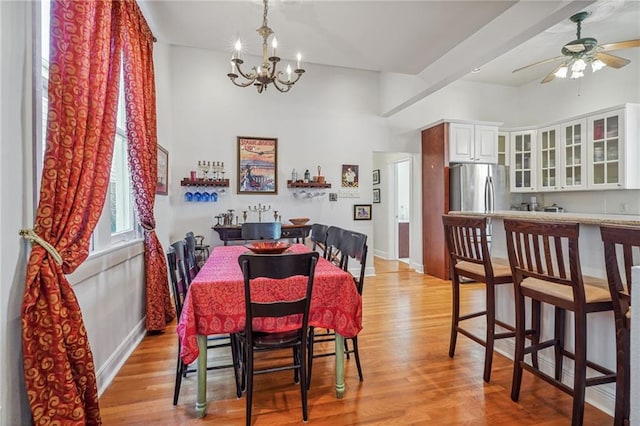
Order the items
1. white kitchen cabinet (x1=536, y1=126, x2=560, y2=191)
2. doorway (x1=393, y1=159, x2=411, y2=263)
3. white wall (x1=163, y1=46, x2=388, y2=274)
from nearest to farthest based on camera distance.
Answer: white wall (x1=163, y1=46, x2=388, y2=274), white kitchen cabinet (x1=536, y1=126, x2=560, y2=191), doorway (x1=393, y1=159, x2=411, y2=263)

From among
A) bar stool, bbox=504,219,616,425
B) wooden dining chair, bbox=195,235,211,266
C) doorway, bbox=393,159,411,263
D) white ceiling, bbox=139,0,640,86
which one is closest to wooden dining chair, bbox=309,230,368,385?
bar stool, bbox=504,219,616,425

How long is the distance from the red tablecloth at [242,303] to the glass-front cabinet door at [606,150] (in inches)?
186

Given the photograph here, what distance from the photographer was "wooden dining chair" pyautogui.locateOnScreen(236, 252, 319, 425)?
67.8 inches

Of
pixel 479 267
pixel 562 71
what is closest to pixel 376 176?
pixel 562 71

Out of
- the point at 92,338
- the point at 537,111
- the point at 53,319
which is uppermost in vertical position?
the point at 537,111

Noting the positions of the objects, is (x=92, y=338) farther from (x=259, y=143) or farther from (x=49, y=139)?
(x=259, y=143)

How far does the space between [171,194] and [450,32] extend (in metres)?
4.08

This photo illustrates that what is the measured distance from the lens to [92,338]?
2.08m

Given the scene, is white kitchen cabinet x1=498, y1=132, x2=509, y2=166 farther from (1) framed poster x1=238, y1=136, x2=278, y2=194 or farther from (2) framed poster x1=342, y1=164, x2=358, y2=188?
(1) framed poster x1=238, y1=136, x2=278, y2=194

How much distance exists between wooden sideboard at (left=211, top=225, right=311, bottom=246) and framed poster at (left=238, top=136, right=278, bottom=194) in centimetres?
73

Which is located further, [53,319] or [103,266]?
[103,266]

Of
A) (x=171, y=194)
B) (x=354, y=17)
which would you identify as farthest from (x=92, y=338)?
(x=354, y=17)

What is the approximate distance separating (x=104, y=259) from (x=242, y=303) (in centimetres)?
107

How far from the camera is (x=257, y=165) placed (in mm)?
5160
